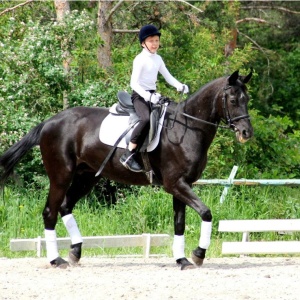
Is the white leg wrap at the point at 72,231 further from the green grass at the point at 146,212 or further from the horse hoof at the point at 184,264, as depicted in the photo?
the green grass at the point at 146,212

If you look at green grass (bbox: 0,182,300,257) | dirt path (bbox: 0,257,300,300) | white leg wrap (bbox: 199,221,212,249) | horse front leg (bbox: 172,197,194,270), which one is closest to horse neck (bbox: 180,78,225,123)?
horse front leg (bbox: 172,197,194,270)

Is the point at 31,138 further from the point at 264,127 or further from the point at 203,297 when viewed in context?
the point at 264,127

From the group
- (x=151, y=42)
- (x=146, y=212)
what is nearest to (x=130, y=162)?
(x=151, y=42)

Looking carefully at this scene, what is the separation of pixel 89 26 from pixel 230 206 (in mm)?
4529

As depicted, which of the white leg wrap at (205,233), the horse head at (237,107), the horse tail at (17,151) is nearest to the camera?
the horse head at (237,107)

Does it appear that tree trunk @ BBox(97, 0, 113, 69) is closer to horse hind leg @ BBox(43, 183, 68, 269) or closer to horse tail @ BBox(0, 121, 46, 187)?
Result: horse tail @ BBox(0, 121, 46, 187)

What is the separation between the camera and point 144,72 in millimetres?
9961

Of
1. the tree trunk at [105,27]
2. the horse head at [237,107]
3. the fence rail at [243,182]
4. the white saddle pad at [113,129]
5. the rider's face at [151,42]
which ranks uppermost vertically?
the tree trunk at [105,27]

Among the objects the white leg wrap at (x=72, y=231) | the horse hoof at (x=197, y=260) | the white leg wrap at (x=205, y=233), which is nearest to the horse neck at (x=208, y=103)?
the white leg wrap at (x=205, y=233)

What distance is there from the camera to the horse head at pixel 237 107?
952 cm

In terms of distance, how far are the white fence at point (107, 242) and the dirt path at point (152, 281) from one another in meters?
0.60

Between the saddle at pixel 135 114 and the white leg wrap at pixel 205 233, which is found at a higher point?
the saddle at pixel 135 114

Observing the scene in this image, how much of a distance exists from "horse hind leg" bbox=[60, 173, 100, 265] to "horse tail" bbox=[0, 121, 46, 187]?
731 mm

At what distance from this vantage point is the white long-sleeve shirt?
32.2 ft
